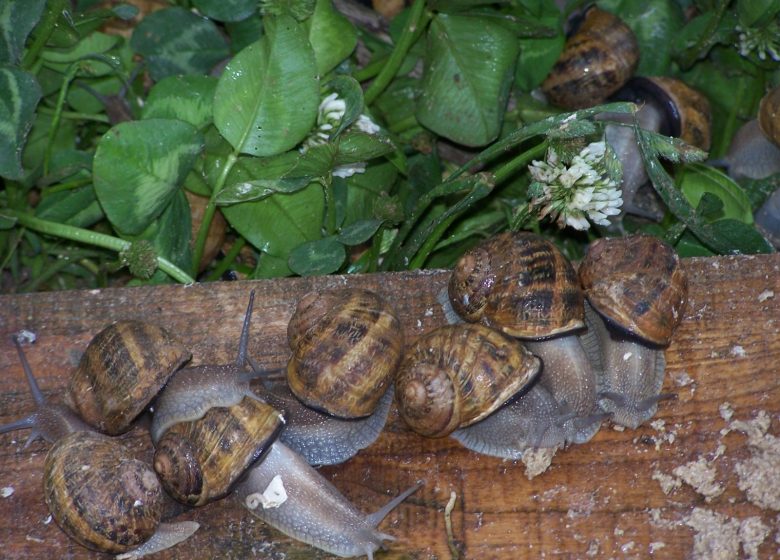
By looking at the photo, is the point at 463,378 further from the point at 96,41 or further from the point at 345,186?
the point at 96,41

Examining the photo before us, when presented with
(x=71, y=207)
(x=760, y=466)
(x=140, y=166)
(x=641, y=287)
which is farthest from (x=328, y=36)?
(x=760, y=466)

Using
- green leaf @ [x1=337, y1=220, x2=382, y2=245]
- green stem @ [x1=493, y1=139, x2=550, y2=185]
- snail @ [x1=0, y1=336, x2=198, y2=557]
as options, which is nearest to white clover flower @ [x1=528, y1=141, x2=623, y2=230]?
green stem @ [x1=493, y1=139, x2=550, y2=185]

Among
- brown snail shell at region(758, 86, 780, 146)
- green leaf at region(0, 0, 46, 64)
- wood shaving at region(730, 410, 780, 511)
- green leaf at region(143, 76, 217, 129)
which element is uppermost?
green leaf at region(0, 0, 46, 64)

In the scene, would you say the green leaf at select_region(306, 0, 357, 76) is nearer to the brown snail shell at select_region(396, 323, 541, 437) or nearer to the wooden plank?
the wooden plank

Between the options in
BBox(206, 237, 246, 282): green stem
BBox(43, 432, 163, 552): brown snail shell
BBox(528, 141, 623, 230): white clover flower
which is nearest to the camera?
BBox(43, 432, 163, 552): brown snail shell

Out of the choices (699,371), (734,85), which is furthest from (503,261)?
(734,85)

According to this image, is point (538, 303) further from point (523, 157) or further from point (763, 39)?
point (763, 39)
